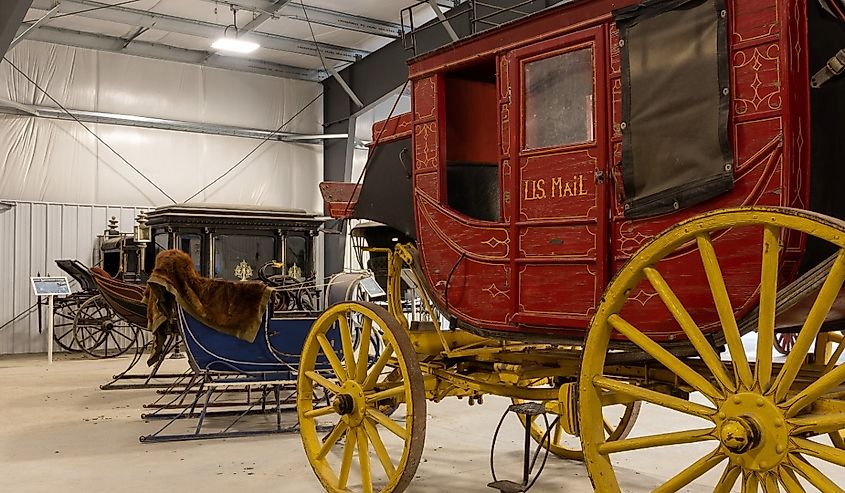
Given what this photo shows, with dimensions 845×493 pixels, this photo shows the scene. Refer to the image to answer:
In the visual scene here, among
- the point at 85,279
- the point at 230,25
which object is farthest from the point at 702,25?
the point at 230,25

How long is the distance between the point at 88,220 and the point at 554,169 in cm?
1104

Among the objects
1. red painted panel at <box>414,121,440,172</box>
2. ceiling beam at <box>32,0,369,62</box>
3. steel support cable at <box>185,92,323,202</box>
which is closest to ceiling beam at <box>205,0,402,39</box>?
ceiling beam at <box>32,0,369,62</box>

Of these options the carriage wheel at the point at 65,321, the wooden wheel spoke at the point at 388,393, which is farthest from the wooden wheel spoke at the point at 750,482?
the carriage wheel at the point at 65,321

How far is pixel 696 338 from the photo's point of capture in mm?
2129

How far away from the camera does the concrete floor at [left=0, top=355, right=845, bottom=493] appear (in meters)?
3.92

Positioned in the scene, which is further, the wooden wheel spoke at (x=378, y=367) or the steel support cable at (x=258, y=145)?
the steel support cable at (x=258, y=145)

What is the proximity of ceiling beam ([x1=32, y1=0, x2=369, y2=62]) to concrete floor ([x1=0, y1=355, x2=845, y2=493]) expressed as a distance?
6488 millimetres

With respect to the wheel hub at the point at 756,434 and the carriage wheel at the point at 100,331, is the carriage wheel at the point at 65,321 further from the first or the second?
the wheel hub at the point at 756,434

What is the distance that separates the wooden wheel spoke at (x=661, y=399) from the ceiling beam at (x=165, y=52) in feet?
37.6

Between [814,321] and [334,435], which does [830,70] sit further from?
[334,435]

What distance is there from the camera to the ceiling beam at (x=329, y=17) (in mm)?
11008

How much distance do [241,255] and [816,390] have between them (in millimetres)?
9734

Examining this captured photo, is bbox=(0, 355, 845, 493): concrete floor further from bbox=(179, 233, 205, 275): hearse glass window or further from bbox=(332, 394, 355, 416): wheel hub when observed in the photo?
bbox=(179, 233, 205, 275): hearse glass window

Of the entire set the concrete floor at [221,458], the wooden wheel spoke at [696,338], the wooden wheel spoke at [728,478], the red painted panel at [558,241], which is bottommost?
the concrete floor at [221,458]
